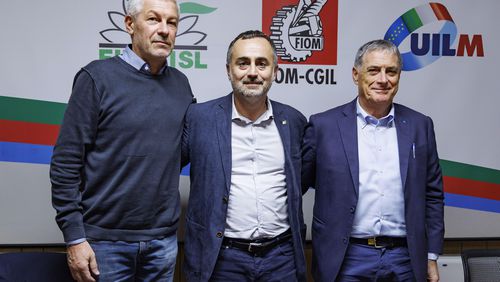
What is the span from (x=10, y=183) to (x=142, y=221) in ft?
3.52

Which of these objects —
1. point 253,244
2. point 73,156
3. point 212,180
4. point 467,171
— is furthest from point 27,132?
point 467,171

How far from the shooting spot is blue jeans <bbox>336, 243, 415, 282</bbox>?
2088mm

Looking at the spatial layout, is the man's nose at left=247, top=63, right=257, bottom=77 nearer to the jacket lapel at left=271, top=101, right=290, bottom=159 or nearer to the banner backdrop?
the jacket lapel at left=271, top=101, right=290, bottom=159

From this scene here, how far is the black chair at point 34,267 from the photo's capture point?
204cm

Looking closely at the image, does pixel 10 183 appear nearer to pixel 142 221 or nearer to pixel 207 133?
pixel 142 221

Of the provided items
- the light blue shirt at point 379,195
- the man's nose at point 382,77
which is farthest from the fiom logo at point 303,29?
the light blue shirt at point 379,195

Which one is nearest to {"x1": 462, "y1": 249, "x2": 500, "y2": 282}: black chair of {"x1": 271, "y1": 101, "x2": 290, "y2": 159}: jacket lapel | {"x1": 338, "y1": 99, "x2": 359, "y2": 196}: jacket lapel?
{"x1": 338, "y1": 99, "x2": 359, "y2": 196}: jacket lapel

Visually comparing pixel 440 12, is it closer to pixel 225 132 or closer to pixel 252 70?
pixel 252 70

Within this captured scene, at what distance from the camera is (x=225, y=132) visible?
81.7 inches

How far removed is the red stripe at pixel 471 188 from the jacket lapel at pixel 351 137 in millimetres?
1064

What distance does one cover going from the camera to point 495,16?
294 centimetres

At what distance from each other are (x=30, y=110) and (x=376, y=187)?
1.79 m

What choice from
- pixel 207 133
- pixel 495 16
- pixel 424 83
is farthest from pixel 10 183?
pixel 495 16

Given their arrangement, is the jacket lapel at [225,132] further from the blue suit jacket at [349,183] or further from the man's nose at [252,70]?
the blue suit jacket at [349,183]
